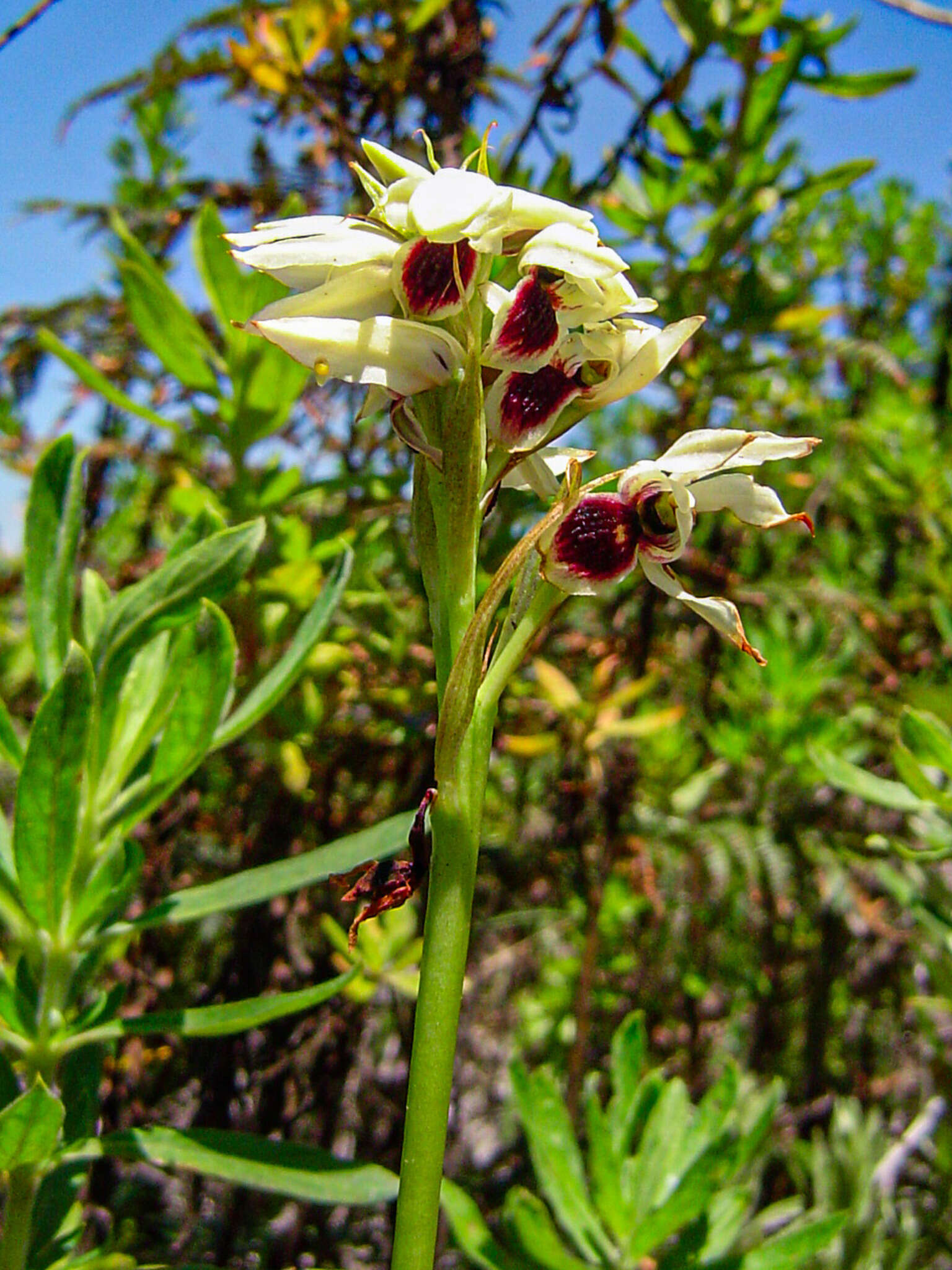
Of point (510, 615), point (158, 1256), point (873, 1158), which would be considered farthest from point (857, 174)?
point (158, 1256)

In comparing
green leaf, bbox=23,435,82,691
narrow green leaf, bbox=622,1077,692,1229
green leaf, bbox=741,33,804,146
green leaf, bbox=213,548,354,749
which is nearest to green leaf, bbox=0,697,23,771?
green leaf, bbox=23,435,82,691

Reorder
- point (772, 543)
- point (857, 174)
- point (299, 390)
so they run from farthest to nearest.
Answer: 1. point (772, 543)
2. point (857, 174)
3. point (299, 390)

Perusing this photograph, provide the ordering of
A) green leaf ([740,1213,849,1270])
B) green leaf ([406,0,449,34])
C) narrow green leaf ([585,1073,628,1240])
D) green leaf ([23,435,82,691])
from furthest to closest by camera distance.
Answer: green leaf ([406,0,449,34]), narrow green leaf ([585,1073,628,1240]), green leaf ([740,1213,849,1270]), green leaf ([23,435,82,691])

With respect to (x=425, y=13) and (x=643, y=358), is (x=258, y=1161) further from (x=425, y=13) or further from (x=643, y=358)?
(x=425, y=13)

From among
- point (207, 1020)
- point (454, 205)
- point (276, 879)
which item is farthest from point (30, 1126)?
point (454, 205)

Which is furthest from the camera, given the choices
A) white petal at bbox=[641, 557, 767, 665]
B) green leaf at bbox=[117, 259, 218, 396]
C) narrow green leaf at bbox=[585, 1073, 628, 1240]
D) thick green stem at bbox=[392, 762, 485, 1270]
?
green leaf at bbox=[117, 259, 218, 396]

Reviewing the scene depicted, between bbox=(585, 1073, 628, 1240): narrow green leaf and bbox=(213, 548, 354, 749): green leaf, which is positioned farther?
bbox=(585, 1073, 628, 1240): narrow green leaf

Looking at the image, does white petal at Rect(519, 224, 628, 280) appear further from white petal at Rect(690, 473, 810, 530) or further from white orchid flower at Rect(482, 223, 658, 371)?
white petal at Rect(690, 473, 810, 530)

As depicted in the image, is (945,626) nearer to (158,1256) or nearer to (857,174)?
(857,174)
